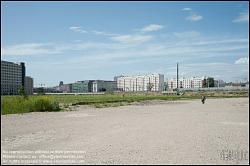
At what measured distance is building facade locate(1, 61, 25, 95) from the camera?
12526 cm

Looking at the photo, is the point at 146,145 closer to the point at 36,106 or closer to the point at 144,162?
the point at 144,162

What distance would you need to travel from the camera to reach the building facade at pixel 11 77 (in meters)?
125

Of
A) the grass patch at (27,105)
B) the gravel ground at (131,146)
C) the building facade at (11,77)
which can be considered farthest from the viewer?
the building facade at (11,77)

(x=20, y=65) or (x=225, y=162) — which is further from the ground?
(x=20, y=65)

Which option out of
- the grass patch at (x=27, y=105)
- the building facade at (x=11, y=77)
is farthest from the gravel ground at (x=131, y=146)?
the building facade at (x=11, y=77)

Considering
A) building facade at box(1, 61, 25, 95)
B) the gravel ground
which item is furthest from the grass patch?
building facade at box(1, 61, 25, 95)

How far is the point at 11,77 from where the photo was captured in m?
133

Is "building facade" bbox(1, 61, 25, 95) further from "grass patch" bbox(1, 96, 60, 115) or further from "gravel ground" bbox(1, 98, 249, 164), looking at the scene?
"gravel ground" bbox(1, 98, 249, 164)

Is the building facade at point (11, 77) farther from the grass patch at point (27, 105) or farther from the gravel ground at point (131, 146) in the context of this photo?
the gravel ground at point (131, 146)

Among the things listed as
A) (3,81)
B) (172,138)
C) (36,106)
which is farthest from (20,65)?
(172,138)

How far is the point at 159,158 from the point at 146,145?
2.05m

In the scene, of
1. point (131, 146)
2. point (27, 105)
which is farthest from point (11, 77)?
point (131, 146)

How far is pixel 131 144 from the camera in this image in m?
11.2

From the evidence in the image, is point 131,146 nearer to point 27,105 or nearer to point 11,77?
point 27,105
